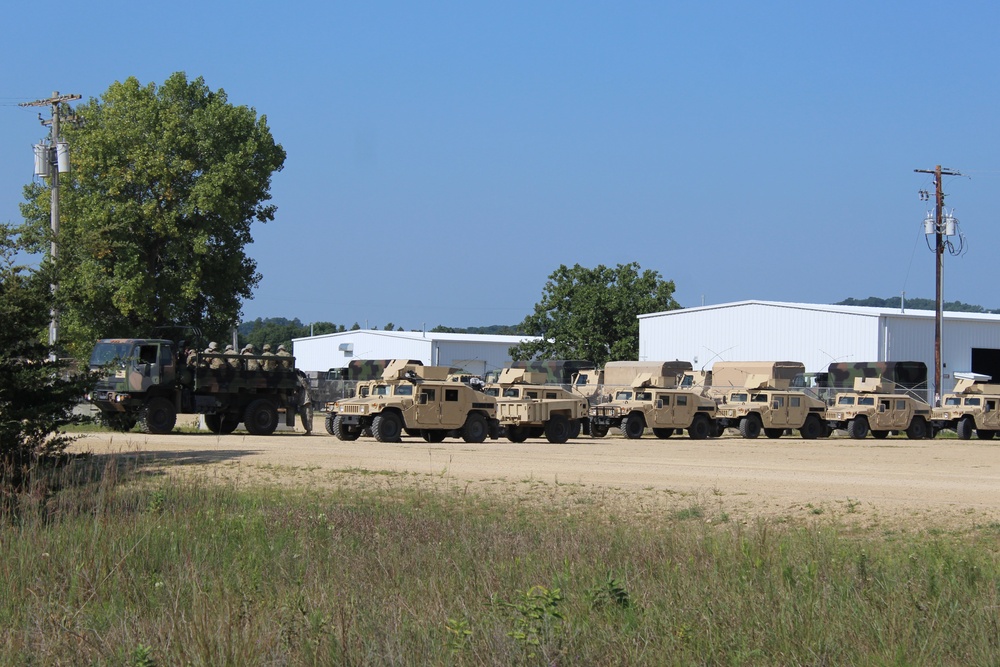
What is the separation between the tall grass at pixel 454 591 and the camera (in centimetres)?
629

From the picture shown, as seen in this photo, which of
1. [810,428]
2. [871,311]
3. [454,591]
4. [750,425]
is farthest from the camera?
[871,311]

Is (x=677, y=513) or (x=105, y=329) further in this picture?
(x=105, y=329)

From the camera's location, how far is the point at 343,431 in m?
26.5

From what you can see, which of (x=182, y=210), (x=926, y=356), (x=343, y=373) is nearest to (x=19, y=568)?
(x=182, y=210)

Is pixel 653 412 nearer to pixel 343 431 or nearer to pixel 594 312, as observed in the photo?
pixel 343 431

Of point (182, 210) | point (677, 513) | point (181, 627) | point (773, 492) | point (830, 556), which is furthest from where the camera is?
point (182, 210)

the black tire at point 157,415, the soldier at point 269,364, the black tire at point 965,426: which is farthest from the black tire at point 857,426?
the black tire at point 157,415

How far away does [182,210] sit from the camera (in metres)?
35.7

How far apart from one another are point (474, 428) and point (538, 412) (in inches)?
75.5

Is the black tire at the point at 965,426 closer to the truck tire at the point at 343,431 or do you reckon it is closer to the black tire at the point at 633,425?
the black tire at the point at 633,425

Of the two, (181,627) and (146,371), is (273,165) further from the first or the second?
(181,627)

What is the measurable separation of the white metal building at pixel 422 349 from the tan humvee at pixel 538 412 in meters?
38.2

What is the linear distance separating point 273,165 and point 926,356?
29973mm

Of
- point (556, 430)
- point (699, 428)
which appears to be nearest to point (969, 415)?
point (699, 428)
